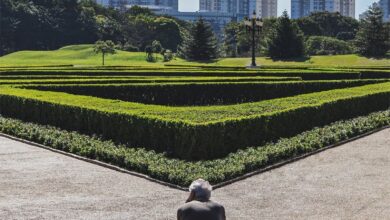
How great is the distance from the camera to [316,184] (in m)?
10.9

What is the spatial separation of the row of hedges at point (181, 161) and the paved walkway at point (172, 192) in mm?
380

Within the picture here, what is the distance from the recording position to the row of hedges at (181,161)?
11192 millimetres

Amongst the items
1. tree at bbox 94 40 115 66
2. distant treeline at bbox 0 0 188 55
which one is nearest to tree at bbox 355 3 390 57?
tree at bbox 94 40 115 66

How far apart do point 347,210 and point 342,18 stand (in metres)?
101

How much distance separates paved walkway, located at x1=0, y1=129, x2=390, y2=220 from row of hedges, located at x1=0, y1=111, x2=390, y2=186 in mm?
380

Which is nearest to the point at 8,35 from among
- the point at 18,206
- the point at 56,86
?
the point at 56,86

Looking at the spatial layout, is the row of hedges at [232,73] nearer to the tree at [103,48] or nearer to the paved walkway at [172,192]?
the paved walkway at [172,192]

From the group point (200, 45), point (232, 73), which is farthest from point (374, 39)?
point (232, 73)

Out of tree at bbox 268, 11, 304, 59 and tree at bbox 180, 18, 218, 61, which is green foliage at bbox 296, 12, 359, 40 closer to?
tree at bbox 268, 11, 304, 59

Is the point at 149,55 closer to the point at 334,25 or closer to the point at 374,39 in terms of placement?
the point at 374,39

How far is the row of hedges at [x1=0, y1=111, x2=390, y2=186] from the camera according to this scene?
11192 millimetres

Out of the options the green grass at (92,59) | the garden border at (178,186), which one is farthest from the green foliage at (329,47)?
the garden border at (178,186)

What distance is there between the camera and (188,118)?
515 inches

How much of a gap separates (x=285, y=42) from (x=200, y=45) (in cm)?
934
